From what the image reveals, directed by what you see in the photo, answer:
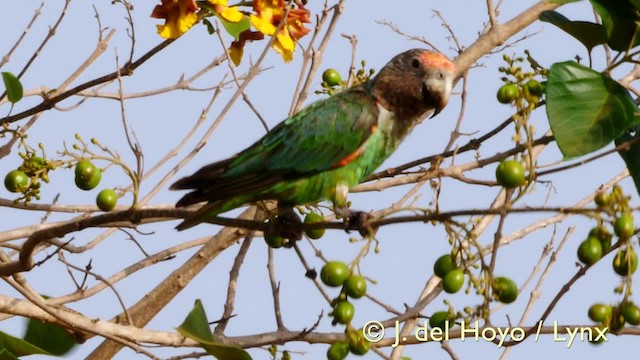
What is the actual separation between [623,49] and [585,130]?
1.19 ft

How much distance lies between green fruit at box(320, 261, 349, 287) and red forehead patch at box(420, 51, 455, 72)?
105 centimetres

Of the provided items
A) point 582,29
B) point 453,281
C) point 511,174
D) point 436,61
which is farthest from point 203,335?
point 582,29

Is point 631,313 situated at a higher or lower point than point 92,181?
lower

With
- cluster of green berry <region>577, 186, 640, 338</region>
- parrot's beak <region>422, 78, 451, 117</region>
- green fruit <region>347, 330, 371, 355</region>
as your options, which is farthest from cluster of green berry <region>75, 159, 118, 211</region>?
cluster of green berry <region>577, 186, 640, 338</region>

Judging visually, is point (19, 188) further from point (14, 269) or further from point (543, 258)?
point (543, 258)

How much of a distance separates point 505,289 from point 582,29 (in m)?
0.89

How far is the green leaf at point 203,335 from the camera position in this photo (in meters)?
2.67

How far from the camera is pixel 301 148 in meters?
3.21

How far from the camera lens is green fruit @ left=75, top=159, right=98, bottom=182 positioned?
295 cm

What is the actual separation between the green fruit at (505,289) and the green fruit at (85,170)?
1195mm

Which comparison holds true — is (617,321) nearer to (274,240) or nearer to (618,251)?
(618,251)

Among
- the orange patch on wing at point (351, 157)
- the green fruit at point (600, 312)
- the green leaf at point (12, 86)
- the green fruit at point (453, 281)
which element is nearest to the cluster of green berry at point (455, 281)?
the green fruit at point (453, 281)

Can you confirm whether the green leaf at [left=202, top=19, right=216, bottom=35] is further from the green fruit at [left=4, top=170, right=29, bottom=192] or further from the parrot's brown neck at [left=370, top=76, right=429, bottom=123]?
the green fruit at [left=4, top=170, right=29, bottom=192]

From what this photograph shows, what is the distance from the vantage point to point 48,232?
9.05 feet
